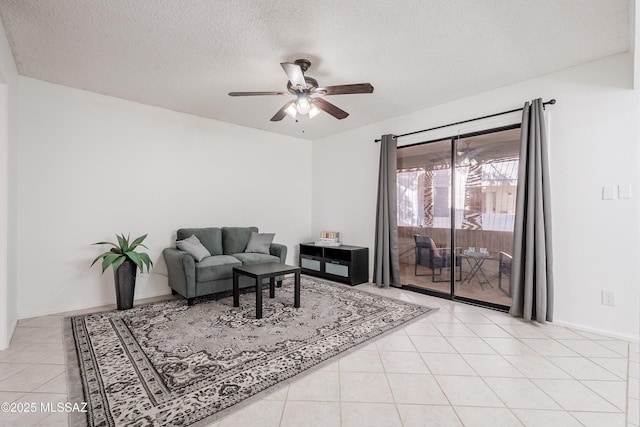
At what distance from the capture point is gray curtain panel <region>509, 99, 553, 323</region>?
3045 mm

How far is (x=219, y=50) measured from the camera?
2695 mm

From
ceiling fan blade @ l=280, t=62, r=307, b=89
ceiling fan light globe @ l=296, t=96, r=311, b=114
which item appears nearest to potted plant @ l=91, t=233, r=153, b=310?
ceiling fan light globe @ l=296, t=96, r=311, b=114

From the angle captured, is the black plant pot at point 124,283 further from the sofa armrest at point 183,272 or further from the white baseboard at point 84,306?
the sofa armrest at point 183,272

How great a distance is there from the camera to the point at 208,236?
4.31 meters

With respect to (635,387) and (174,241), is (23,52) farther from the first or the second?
(635,387)

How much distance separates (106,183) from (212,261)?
159cm

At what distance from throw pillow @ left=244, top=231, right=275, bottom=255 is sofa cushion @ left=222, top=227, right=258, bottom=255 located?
0.09 metres

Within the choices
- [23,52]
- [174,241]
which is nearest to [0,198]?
[23,52]

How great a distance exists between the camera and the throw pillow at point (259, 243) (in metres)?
4.52

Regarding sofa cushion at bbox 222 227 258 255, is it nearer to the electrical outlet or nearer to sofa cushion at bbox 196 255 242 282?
sofa cushion at bbox 196 255 242 282

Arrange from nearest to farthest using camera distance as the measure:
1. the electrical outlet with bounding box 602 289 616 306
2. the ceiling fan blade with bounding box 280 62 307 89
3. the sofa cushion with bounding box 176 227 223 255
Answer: the ceiling fan blade with bounding box 280 62 307 89 → the electrical outlet with bounding box 602 289 616 306 → the sofa cushion with bounding box 176 227 223 255

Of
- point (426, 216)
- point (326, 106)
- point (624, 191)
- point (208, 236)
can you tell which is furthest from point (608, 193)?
point (208, 236)

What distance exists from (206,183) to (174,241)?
0.96 metres

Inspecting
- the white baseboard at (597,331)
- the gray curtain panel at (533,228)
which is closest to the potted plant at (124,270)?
the gray curtain panel at (533,228)
